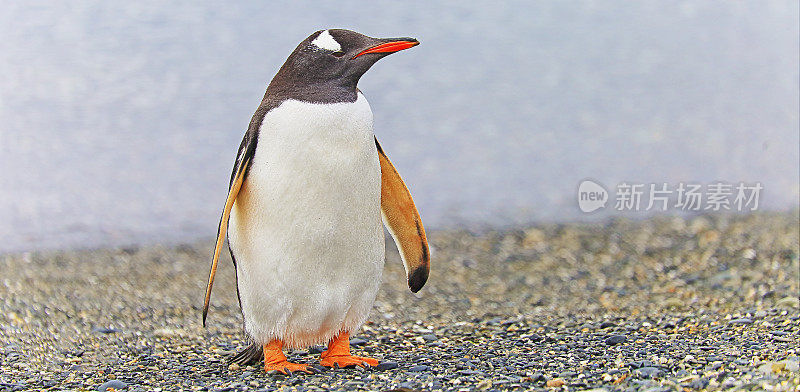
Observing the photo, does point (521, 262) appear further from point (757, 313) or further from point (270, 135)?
point (270, 135)

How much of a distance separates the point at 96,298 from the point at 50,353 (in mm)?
1148

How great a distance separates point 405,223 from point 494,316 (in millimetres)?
1224

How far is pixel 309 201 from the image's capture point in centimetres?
264

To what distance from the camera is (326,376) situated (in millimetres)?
2787

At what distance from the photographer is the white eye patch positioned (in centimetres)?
264

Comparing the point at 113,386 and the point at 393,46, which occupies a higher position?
the point at 393,46

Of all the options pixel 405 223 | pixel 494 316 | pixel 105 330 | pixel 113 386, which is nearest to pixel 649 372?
pixel 405 223

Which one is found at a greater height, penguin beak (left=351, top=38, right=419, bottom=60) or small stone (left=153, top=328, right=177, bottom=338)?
penguin beak (left=351, top=38, right=419, bottom=60)

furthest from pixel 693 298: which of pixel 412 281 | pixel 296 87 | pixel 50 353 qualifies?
pixel 50 353

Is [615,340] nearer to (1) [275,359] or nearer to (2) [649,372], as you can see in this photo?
(2) [649,372]

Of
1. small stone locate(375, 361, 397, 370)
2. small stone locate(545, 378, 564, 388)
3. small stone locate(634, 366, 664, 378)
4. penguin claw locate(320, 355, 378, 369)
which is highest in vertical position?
small stone locate(634, 366, 664, 378)

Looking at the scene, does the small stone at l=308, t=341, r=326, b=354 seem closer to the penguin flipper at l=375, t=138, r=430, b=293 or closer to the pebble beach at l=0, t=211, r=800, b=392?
the pebble beach at l=0, t=211, r=800, b=392

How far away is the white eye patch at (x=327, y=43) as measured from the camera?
264 cm

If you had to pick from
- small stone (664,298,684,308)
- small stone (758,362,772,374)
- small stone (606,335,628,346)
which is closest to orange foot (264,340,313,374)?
small stone (606,335,628,346)
